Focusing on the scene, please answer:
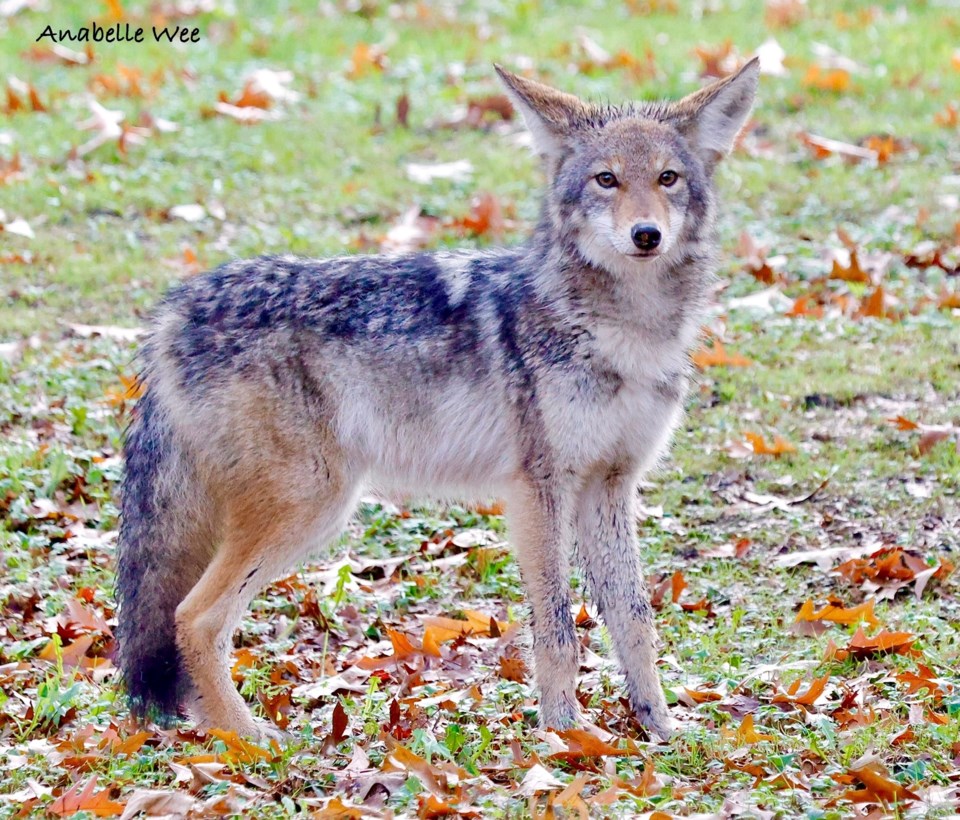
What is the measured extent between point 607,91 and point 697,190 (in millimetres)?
7655

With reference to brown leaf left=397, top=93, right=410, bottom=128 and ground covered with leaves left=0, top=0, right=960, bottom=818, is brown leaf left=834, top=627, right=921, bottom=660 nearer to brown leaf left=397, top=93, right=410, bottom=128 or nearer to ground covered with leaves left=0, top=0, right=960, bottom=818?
ground covered with leaves left=0, top=0, right=960, bottom=818

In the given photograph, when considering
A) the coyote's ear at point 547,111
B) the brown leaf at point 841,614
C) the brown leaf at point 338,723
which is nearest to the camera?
the brown leaf at point 338,723

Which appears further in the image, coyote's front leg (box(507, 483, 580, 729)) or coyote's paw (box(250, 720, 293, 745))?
coyote's front leg (box(507, 483, 580, 729))

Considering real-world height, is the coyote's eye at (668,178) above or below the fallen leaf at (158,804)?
above

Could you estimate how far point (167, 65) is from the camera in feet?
46.1

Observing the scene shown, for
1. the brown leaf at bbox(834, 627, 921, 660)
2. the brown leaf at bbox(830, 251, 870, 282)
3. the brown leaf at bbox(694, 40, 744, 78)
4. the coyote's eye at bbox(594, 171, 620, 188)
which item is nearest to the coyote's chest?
the coyote's eye at bbox(594, 171, 620, 188)

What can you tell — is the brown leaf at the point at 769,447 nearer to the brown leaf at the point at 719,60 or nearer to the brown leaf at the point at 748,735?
the brown leaf at the point at 748,735

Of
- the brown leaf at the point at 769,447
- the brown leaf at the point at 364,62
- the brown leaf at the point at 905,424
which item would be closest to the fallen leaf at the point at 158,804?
the brown leaf at the point at 769,447

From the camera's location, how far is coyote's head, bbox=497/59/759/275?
18.0ft

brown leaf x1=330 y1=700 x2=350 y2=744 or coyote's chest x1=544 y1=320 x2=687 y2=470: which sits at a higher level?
coyote's chest x1=544 y1=320 x2=687 y2=470

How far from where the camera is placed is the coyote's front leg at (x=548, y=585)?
217 inches

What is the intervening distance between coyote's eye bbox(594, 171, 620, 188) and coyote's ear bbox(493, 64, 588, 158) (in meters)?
0.31

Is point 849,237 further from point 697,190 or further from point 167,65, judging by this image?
point 167,65

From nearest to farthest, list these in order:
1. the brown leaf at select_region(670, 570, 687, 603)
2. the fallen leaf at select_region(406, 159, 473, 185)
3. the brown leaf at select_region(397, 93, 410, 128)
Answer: the brown leaf at select_region(670, 570, 687, 603)
the fallen leaf at select_region(406, 159, 473, 185)
the brown leaf at select_region(397, 93, 410, 128)
